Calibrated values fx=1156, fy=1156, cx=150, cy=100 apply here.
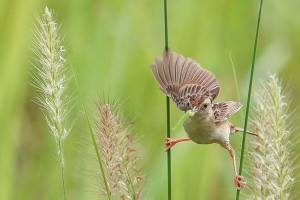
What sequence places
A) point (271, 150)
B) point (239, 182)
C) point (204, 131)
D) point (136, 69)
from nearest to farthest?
point (271, 150) < point (239, 182) < point (204, 131) < point (136, 69)

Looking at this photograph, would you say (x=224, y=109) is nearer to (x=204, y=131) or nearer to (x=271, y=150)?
(x=204, y=131)

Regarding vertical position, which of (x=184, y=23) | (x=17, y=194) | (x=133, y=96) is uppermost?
(x=184, y=23)

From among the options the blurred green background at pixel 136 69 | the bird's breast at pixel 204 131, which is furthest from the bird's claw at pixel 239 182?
the blurred green background at pixel 136 69

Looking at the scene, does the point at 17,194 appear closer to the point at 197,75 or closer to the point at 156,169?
the point at 156,169

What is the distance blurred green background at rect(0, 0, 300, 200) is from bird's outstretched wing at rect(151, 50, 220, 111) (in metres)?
0.64

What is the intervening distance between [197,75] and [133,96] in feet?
4.34

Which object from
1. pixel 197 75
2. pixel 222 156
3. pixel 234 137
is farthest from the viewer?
pixel 222 156

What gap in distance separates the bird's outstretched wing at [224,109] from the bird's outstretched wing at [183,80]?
124 mm

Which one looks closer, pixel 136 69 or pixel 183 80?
pixel 183 80

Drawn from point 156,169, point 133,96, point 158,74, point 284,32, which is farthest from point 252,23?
point 158,74

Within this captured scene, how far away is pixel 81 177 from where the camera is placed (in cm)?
334

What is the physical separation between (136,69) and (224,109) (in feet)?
4.34

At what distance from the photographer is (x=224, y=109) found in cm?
261

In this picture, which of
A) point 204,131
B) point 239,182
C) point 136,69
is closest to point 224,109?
point 204,131
